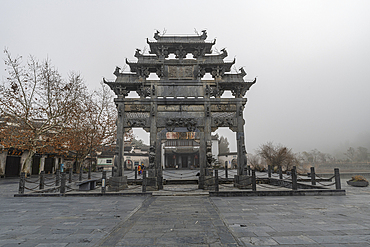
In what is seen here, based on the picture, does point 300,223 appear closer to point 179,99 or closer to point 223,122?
point 223,122

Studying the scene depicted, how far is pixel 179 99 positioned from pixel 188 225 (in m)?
8.59

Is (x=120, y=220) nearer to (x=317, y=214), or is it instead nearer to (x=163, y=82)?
(x=317, y=214)

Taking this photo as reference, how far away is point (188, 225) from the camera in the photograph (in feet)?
17.4

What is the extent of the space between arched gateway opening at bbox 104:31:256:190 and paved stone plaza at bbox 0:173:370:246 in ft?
16.1

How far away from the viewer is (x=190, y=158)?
134 feet

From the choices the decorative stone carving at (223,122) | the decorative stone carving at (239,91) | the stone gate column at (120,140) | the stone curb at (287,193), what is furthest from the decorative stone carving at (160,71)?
the stone curb at (287,193)

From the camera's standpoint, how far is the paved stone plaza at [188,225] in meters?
4.25

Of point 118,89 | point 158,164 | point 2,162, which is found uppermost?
point 118,89

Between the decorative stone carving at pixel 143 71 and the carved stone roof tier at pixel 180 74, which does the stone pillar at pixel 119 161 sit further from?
the decorative stone carving at pixel 143 71

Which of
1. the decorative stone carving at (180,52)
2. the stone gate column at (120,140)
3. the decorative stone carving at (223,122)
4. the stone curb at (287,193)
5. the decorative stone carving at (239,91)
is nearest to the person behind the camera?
the stone curb at (287,193)

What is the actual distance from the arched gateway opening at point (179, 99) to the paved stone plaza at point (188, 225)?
4909mm

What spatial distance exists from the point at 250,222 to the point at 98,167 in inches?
1322

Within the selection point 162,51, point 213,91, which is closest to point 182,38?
Answer: point 162,51

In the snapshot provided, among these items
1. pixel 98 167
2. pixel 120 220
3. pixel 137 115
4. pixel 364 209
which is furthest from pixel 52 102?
pixel 364 209
